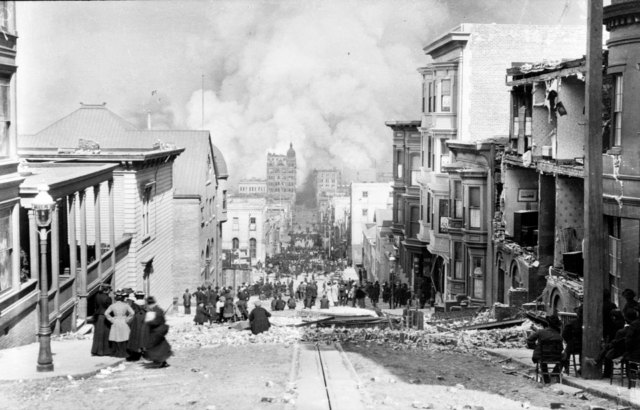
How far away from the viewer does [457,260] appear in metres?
41.4

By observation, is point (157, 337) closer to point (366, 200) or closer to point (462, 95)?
point (462, 95)

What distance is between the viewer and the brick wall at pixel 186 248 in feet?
192

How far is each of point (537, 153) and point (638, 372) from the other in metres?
16.6

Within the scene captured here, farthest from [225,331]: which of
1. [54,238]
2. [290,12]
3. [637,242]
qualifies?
[290,12]

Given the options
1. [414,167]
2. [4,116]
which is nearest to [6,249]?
[4,116]

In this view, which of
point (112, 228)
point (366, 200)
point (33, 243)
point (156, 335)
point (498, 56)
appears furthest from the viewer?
point (366, 200)

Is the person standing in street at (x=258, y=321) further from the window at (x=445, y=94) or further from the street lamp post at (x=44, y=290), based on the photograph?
the window at (x=445, y=94)

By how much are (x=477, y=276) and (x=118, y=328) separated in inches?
907

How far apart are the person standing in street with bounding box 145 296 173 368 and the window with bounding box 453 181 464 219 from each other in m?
24.9

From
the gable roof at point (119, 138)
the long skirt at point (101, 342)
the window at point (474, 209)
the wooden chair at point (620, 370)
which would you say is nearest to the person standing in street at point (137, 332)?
the long skirt at point (101, 342)

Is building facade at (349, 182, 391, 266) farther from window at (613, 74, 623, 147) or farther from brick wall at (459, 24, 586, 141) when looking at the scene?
window at (613, 74, 623, 147)

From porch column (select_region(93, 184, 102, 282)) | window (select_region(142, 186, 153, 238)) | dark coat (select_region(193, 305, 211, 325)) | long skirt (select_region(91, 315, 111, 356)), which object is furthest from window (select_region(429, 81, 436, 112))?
long skirt (select_region(91, 315, 111, 356))

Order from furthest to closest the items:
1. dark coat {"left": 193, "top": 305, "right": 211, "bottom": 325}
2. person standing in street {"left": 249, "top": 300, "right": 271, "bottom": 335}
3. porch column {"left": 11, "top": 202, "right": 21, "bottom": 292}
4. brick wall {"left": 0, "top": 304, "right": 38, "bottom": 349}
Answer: dark coat {"left": 193, "top": 305, "right": 211, "bottom": 325}
person standing in street {"left": 249, "top": 300, "right": 271, "bottom": 335}
porch column {"left": 11, "top": 202, "right": 21, "bottom": 292}
brick wall {"left": 0, "top": 304, "right": 38, "bottom": 349}

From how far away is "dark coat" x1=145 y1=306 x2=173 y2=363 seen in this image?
16.9 metres
